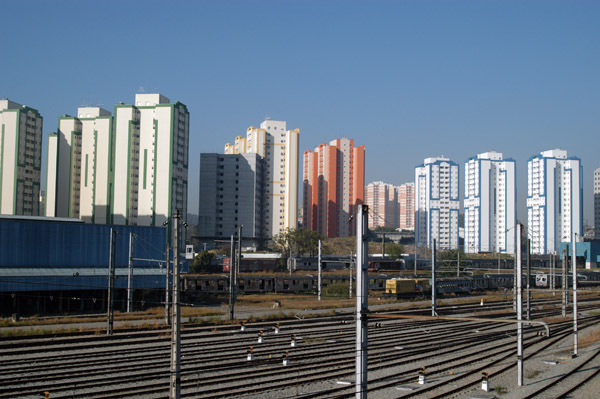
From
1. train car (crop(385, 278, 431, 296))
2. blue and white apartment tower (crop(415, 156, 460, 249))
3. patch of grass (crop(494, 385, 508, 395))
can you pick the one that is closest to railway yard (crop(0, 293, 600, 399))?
patch of grass (crop(494, 385, 508, 395))

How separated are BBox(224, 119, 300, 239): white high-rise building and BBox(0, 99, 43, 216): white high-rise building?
4236cm

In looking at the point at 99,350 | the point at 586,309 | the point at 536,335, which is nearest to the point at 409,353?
the point at 536,335

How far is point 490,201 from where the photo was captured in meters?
137

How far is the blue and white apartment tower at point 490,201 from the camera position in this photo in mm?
135625

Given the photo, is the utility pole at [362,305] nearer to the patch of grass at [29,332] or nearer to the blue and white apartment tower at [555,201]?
the patch of grass at [29,332]

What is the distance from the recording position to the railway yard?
64.6 feet

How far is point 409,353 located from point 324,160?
374 ft

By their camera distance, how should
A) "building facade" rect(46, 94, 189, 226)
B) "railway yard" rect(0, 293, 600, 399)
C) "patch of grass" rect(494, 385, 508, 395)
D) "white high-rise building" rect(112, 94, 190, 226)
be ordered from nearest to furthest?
"railway yard" rect(0, 293, 600, 399) < "patch of grass" rect(494, 385, 508, 395) < "white high-rise building" rect(112, 94, 190, 226) < "building facade" rect(46, 94, 189, 226)

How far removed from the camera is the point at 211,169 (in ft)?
364

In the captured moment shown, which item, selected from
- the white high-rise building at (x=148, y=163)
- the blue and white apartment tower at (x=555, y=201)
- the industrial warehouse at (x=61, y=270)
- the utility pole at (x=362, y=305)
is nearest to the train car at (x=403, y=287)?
the industrial warehouse at (x=61, y=270)

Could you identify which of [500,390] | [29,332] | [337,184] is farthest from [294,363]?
[337,184]

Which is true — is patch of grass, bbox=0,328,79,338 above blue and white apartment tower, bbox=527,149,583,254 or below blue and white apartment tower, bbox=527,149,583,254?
below

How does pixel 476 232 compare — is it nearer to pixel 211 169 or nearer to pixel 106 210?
pixel 211 169

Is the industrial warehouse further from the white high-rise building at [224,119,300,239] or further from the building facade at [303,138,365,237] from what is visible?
the building facade at [303,138,365,237]
